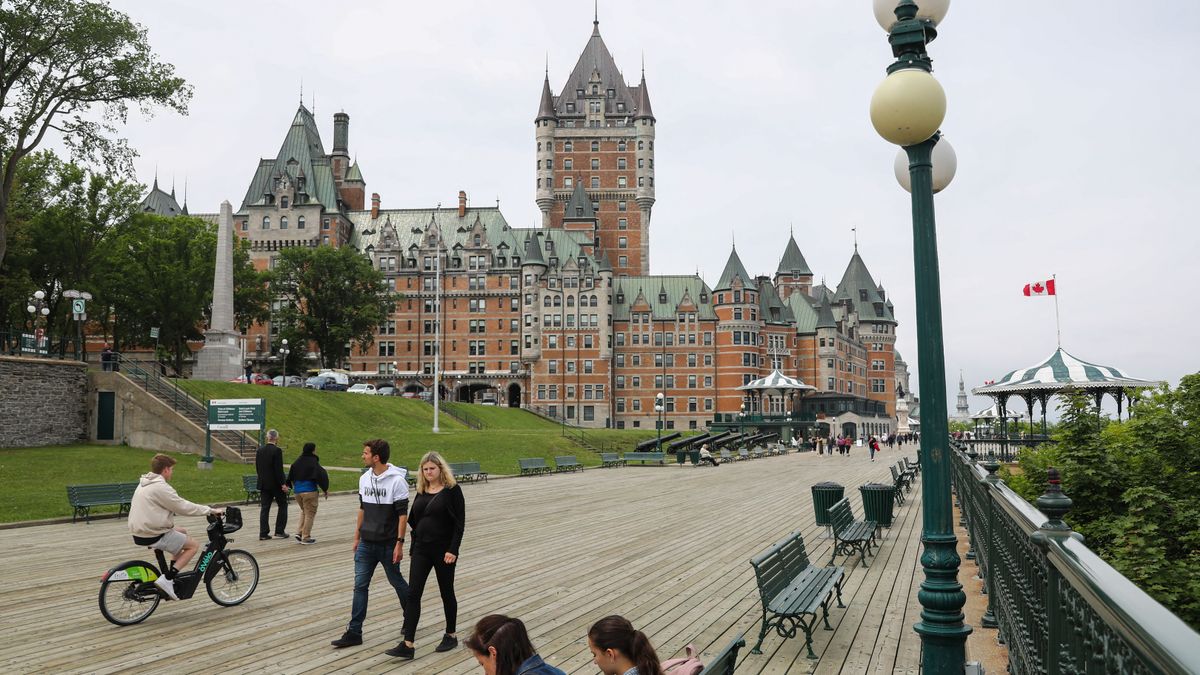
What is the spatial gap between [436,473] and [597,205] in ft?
329

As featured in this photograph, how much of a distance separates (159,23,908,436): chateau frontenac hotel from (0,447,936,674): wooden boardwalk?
2845 inches

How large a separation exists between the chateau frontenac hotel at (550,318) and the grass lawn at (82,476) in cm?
5889

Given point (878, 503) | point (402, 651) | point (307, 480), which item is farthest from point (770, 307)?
point (402, 651)

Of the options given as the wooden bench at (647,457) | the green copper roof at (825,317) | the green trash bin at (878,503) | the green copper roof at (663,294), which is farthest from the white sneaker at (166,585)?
the green copper roof at (825,317)

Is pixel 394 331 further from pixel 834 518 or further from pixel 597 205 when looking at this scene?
pixel 834 518

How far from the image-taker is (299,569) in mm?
12547

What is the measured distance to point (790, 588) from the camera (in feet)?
28.9

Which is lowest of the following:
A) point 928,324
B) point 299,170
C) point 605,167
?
point 928,324

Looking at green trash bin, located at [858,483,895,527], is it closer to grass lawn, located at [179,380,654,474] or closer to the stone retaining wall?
grass lawn, located at [179,380,654,474]

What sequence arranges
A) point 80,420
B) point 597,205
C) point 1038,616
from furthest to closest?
1. point 597,205
2. point 80,420
3. point 1038,616

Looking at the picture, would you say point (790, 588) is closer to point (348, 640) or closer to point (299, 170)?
point (348, 640)

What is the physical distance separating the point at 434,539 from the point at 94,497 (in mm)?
14128

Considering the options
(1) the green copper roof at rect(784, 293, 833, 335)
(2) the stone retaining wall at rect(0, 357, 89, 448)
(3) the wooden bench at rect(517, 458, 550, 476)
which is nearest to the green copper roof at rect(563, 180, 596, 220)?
(1) the green copper roof at rect(784, 293, 833, 335)

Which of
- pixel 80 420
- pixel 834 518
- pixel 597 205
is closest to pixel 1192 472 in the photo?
pixel 834 518
